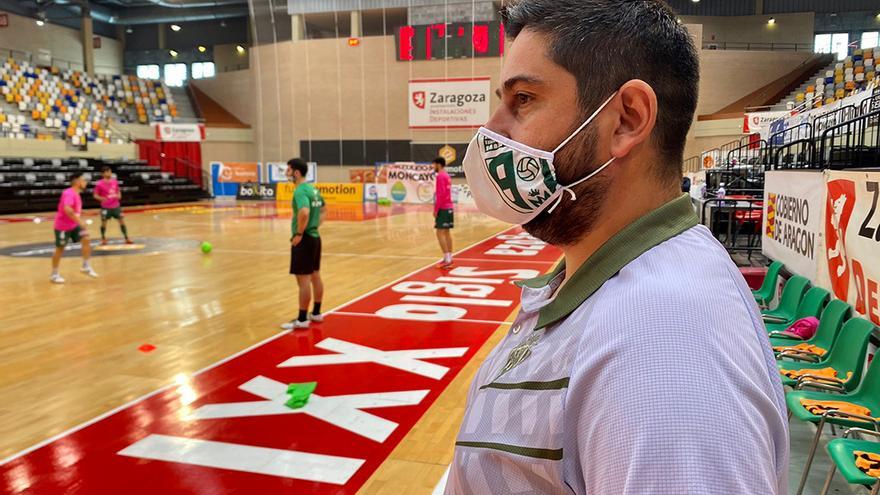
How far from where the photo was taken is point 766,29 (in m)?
35.5

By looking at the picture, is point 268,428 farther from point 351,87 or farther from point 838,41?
point 838,41

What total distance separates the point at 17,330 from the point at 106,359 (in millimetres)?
1874

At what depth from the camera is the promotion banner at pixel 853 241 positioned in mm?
3867

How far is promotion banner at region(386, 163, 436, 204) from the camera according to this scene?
2773 centimetres

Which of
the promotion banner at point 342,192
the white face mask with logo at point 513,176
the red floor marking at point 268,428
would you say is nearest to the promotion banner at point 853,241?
the red floor marking at point 268,428

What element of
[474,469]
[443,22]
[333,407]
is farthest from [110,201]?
[443,22]

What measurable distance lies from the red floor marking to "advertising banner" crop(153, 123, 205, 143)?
27.7 m

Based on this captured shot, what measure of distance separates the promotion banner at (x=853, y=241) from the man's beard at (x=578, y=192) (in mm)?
3610

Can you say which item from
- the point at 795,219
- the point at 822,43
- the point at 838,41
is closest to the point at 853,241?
the point at 795,219

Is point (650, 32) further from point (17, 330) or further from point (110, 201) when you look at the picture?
point (110, 201)

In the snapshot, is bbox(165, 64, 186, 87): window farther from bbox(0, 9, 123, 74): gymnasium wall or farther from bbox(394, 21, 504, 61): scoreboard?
bbox(394, 21, 504, 61): scoreboard

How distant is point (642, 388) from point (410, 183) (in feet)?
90.8

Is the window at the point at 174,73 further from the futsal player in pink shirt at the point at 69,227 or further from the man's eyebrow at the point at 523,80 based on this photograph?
the man's eyebrow at the point at 523,80

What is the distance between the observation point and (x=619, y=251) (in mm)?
875
